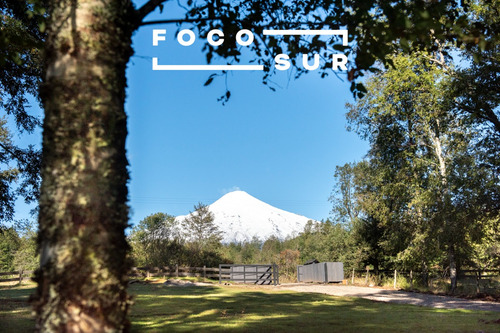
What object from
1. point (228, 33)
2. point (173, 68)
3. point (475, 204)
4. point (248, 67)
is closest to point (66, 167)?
point (228, 33)

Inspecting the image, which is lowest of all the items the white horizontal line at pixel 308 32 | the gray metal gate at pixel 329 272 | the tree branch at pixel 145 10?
the gray metal gate at pixel 329 272

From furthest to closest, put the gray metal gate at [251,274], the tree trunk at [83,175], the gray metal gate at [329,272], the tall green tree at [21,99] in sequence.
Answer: the gray metal gate at [329,272] → the gray metal gate at [251,274] → the tall green tree at [21,99] → the tree trunk at [83,175]

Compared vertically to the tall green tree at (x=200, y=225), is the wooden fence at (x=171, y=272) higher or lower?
lower

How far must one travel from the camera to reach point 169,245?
124 ft

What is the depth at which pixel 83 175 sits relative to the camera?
3.31 meters

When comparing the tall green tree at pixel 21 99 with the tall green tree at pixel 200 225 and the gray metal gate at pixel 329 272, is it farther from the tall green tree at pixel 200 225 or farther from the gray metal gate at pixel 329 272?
the tall green tree at pixel 200 225

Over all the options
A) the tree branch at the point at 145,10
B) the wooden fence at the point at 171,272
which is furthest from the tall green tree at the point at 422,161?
the tree branch at the point at 145,10

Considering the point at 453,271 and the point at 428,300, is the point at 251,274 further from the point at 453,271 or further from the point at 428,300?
the point at 428,300

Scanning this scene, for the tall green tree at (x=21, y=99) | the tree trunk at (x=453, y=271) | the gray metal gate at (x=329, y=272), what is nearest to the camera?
the tall green tree at (x=21, y=99)

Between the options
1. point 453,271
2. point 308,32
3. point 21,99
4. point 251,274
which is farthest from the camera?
point 251,274

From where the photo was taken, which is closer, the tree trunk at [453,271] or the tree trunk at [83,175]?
the tree trunk at [83,175]

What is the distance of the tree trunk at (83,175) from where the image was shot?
3.16 metres

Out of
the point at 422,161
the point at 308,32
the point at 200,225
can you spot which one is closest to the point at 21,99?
the point at 308,32

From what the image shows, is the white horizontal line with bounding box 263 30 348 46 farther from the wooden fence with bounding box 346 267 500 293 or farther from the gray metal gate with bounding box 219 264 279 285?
the gray metal gate with bounding box 219 264 279 285
